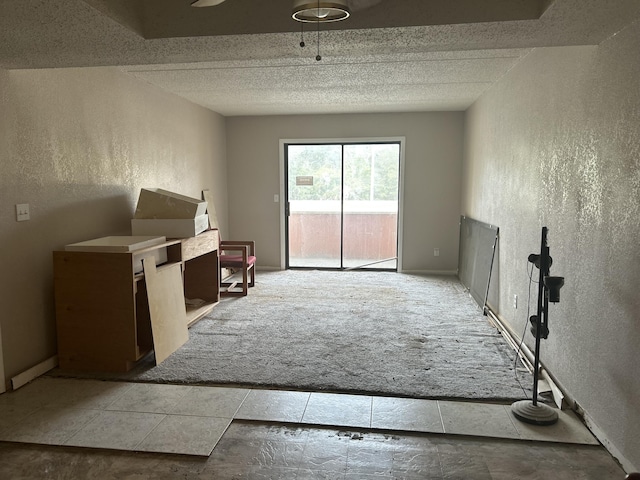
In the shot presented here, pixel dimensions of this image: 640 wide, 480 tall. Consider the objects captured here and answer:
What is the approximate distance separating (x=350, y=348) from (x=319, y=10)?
8.08ft

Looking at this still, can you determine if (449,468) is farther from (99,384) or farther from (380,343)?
(99,384)

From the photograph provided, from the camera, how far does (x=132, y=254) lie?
10.2ft

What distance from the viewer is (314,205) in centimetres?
693

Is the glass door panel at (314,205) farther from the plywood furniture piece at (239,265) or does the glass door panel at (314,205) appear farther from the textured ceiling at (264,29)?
the textured ceiling at (264,29)

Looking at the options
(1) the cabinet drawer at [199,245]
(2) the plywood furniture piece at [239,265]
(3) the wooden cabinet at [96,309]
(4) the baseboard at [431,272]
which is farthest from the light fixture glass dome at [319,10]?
(4) the baseboard at [431,272]

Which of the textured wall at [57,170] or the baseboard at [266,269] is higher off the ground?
the textured wall at [57,170]

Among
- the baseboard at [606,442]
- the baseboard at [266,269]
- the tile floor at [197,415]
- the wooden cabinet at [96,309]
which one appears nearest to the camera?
the baseboard at [606,442]

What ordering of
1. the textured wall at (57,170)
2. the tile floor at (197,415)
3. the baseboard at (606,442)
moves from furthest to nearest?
the textured wall at (57,170)
the tile floor at (197,415)
the baseboard at (606,442)

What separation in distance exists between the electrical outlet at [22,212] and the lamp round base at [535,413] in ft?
10.7

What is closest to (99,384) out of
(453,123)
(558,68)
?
(558,68)

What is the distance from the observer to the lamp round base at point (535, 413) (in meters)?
2.43

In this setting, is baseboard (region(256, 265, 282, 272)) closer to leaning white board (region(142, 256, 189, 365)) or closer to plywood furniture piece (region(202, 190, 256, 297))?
plywood furniture piece (region(202, 190, 256, 297))

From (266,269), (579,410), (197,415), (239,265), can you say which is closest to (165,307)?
(197,415)

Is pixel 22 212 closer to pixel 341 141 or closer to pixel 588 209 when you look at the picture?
pixel 588 209
